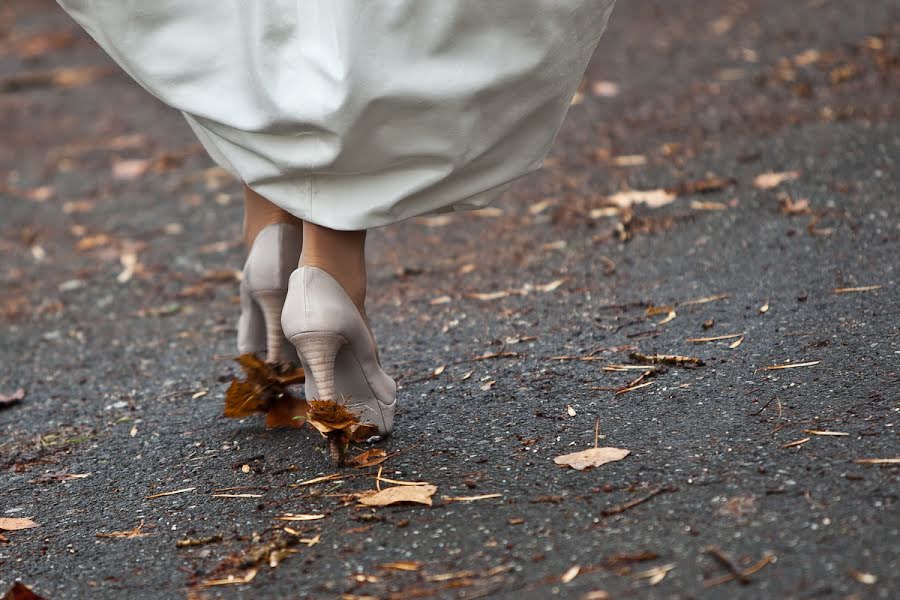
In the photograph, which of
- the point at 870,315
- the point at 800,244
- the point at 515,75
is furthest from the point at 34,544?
the point at 800,244

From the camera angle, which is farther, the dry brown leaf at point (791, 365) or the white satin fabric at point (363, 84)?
the dry brown leaf at point (791, 365)

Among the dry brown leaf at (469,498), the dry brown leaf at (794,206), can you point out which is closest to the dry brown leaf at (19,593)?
the dry brown leaf at (469,498)

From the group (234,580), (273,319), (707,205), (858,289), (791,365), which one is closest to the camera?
(234,580)

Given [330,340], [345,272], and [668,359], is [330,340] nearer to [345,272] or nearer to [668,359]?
[345,272]

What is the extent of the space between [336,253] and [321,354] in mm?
179

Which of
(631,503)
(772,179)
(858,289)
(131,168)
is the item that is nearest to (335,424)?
(631,503)

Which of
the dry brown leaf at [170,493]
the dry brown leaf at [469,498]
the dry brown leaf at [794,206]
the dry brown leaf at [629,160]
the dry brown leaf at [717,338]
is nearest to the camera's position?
the dry brown leaf at [469,498]

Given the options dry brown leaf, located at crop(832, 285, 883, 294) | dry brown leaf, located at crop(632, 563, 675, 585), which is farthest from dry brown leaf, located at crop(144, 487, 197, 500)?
dry brown leaf, located at crop(832, 285, 883, 294)

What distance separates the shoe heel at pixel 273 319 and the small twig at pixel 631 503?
33.6 inches

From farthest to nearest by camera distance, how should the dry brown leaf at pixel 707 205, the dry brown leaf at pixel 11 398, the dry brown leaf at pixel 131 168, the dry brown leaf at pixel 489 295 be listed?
the dry brown leaf at pixel 131 168 < the dry brown leaf at pixel 707 205 < the dry brown leaf at pixel 489 295 < the dry brown leaf at pixel 11 398

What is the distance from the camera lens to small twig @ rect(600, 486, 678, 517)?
1551 mm

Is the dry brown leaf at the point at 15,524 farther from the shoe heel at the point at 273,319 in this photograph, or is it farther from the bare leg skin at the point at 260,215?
the bare leg skin at the point at 260,215

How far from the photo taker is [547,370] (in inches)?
88.1

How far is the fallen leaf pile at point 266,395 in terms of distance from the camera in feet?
6.68
